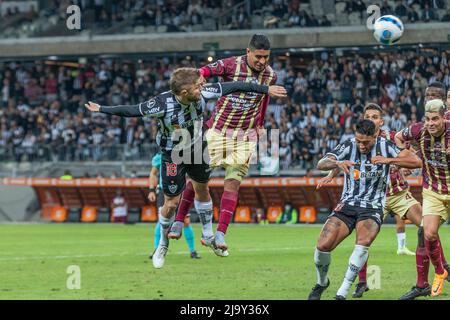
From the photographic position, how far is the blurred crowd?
123 feet

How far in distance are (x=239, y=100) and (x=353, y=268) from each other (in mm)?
3622

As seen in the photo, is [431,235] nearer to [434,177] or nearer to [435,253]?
[435,253]

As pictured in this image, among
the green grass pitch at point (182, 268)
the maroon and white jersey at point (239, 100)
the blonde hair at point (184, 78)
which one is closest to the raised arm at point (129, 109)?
the blonde hair at point (184, 78)

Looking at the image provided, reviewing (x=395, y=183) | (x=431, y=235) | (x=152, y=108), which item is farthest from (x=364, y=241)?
(x=395, y=183)

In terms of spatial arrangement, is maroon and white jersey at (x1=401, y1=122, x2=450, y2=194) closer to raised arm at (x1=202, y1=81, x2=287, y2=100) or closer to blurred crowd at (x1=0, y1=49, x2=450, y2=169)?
raised arm at (x1=202, y1=81, x2=287, y2=100)

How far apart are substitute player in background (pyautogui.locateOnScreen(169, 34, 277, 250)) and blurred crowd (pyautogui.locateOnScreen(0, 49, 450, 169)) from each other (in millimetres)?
20085

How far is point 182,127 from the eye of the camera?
14586 millimetres

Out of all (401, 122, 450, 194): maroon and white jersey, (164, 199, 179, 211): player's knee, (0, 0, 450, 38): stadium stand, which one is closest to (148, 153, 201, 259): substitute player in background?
(164, 199, 179, 211): player's knee

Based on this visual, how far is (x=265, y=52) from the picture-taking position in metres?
14.9

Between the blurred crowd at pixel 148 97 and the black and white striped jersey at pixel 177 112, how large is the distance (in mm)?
21039

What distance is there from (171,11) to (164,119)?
32.2 m
